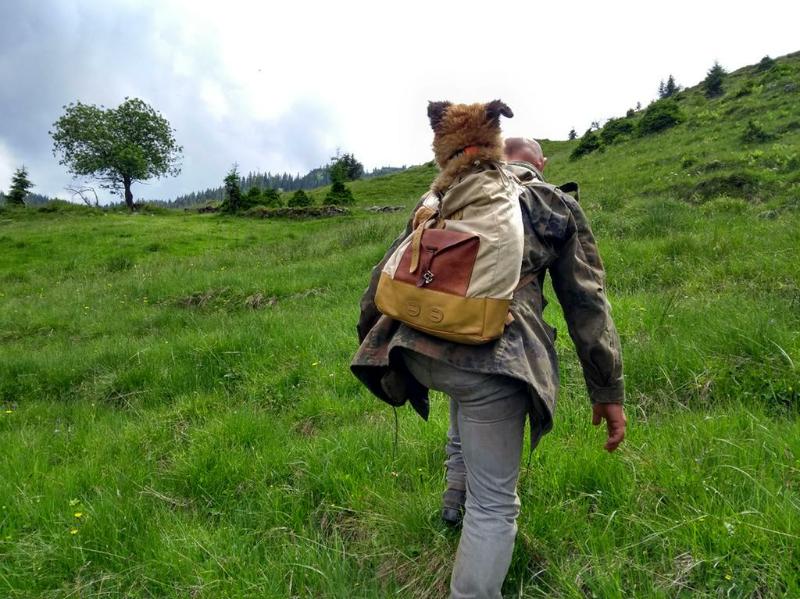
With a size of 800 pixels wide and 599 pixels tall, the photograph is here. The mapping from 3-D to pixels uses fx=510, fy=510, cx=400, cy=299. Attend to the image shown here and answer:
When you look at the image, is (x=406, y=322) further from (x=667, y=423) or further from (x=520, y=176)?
(x=667, y=423)

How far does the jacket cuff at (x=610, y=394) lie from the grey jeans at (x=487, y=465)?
0.37 meters

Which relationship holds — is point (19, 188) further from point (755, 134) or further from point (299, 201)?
point (755, 134)

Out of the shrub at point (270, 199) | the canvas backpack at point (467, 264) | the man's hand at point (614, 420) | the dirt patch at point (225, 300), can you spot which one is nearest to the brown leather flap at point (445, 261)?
the canvas backpack at point (467, 264)

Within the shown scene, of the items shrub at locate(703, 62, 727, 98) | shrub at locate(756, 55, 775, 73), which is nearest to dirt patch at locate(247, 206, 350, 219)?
shrub at locate(703, 62, 727, 98)

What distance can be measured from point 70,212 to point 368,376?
127 feet

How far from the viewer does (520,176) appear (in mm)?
2057

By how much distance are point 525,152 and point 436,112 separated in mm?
522

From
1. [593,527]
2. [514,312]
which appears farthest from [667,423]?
[514,312]

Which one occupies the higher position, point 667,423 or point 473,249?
point 473,249

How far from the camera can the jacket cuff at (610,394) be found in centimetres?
200

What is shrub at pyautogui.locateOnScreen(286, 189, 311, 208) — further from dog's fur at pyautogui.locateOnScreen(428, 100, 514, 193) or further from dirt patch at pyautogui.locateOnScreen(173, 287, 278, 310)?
dog's fur at pyautogui.locateOnScreen(428, 100, 514, 193)

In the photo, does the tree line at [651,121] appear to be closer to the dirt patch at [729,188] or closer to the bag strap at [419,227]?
the dirt patch at [729,188]

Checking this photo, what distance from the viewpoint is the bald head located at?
2.23 m

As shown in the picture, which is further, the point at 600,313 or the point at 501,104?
the point at 600,313
